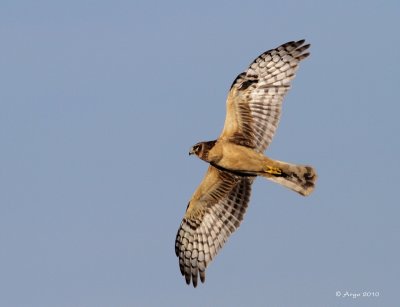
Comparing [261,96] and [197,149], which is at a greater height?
[261,96]

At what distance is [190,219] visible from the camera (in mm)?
17672

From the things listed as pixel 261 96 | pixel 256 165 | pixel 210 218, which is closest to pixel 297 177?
pixel 256 165

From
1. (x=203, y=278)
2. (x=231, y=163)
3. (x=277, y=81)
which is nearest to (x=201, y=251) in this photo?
(x=203, y=278)

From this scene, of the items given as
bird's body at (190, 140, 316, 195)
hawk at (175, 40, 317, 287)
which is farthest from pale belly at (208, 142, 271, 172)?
hawk at (175, 40, 317, 287)

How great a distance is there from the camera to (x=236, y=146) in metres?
16.4

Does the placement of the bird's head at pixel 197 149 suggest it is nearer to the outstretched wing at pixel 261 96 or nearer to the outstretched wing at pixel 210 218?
the outstretched wing at pixel 261 96

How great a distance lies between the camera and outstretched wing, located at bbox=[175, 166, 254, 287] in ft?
56.5

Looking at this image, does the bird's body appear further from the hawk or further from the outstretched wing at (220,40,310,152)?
the outstretched wing at (220,40,310,152)

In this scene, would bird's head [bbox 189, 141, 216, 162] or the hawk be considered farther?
the hawk

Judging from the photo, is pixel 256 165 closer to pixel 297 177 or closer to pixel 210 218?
pixel 297 177

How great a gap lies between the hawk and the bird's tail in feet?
1.55

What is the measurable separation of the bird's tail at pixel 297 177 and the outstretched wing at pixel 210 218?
3.03 ft

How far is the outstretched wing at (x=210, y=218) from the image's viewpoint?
A: 17234 mm

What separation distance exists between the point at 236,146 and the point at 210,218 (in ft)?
6.28
